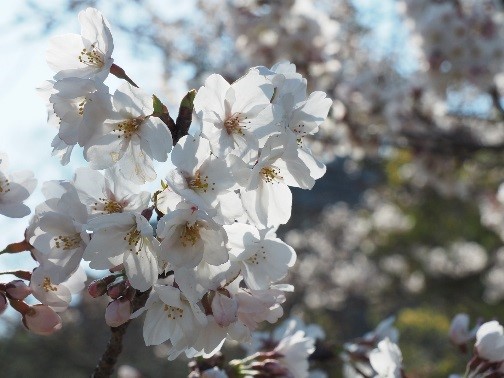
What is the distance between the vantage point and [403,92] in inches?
203

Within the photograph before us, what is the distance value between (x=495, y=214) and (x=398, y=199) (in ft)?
11.8

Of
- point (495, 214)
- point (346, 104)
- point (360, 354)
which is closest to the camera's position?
point (360, 354)

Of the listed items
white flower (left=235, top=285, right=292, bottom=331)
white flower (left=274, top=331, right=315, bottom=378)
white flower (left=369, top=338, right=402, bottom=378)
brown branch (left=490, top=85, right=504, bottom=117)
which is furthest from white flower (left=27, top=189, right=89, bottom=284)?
brown branch (left=490, top=85, right=504, bottom=117)

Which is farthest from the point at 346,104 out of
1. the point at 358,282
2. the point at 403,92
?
the point at 358,282

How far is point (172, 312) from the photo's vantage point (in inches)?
49.8

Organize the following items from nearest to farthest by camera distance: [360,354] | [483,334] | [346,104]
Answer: [483,334]
[360,354]
[346,104]

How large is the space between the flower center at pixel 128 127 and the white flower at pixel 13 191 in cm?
28

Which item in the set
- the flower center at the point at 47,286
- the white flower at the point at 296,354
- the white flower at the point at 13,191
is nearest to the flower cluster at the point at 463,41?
the white flower at the point at 296,354

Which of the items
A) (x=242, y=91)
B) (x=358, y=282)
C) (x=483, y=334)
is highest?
(x=358, y=282)

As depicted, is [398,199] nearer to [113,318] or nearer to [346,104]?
[346,104]

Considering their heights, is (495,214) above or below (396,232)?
below

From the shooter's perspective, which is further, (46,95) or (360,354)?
(360,354)

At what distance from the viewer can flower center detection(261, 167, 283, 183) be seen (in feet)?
4.06

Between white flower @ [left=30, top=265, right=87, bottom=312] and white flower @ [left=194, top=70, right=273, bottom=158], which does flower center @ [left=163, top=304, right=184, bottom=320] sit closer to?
white flower @ [left=30, top=265, right=87, bottom=312]
